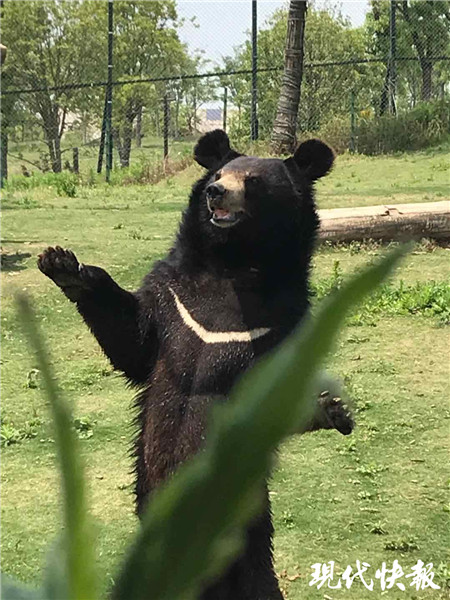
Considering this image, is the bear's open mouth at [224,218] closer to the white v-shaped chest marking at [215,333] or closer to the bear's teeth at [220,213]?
the bear's teeth at [220,213]

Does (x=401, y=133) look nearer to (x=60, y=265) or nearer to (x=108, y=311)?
(x=108, y=311)

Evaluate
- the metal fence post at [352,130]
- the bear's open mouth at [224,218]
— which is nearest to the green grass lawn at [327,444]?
the bear's open mouth at [224,218]

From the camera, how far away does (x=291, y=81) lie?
1155 cm

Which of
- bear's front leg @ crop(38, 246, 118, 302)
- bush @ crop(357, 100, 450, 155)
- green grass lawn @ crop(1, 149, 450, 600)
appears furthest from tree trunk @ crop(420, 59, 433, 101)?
bear's front leg @ crop(38, 246, 118, 302)

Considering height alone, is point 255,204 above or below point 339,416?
above

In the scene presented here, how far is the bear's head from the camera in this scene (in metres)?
2.27

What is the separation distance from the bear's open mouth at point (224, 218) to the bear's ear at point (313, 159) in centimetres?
29

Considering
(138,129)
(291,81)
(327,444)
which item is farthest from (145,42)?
(327,444)

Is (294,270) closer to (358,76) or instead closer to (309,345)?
(309,345)

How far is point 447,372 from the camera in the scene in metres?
5.01

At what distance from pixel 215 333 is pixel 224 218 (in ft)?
0.87

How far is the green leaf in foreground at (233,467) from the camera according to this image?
0.21m

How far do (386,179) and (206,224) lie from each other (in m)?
9.98

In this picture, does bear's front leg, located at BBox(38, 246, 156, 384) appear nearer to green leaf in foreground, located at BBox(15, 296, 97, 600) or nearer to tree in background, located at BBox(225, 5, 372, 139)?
green leaf in foreground, located at BBox(15, 296, 97, 600)
